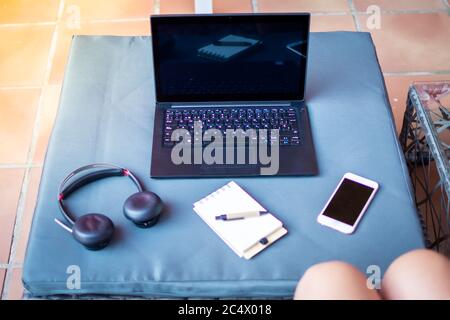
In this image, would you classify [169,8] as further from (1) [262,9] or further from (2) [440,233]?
(2) [440,233]

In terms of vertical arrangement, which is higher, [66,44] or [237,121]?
[66,44]

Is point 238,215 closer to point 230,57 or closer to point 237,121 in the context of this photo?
→ point 237,121

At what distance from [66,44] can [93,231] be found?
1.34 metres

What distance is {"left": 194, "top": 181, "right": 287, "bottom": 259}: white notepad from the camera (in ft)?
3.20

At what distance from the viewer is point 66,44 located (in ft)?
6.86

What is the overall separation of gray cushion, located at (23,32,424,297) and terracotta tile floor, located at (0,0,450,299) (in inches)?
19.4

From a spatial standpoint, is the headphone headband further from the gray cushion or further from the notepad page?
the notepad page

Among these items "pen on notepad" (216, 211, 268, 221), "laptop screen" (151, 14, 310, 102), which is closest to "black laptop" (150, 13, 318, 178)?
"laptop screen" (151, 14, 310, 102)

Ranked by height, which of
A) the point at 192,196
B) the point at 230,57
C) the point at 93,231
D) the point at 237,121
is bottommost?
the point at 93,231

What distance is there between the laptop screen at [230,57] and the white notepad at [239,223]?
26 centimetres

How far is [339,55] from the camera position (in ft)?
4.55

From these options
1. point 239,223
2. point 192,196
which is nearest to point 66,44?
point 192,196

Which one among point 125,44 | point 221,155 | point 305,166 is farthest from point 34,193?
point 305,166

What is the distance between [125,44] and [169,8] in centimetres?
88
